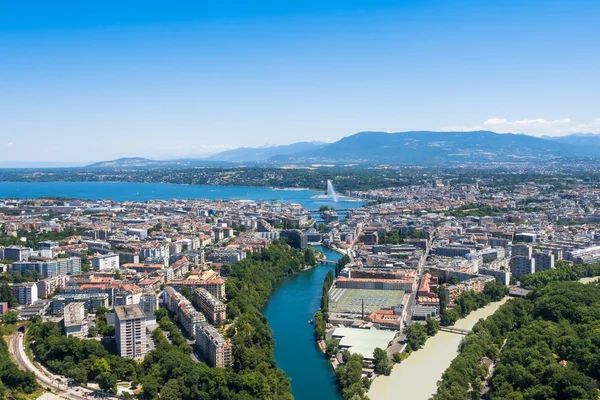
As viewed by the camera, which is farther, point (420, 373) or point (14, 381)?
point (420, 373)

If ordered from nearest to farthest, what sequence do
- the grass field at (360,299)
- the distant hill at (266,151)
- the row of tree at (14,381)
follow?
1. the row of tree at (14,381)
2. the grass field at (360,299)
3. the distant hill at (266,151)

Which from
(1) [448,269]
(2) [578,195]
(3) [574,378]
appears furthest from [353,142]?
(3) [574,378]

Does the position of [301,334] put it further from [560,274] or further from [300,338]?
[560,274]

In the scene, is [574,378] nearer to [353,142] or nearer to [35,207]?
[35,207]

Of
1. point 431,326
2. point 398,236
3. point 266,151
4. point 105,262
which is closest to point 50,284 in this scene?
point 105,262

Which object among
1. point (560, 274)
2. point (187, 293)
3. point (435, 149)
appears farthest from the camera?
point (435, 149)

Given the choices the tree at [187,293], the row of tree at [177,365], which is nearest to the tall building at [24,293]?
the row of tree at [177,365]

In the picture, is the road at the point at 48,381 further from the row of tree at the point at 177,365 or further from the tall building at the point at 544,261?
the tall building at the point at 544,261
